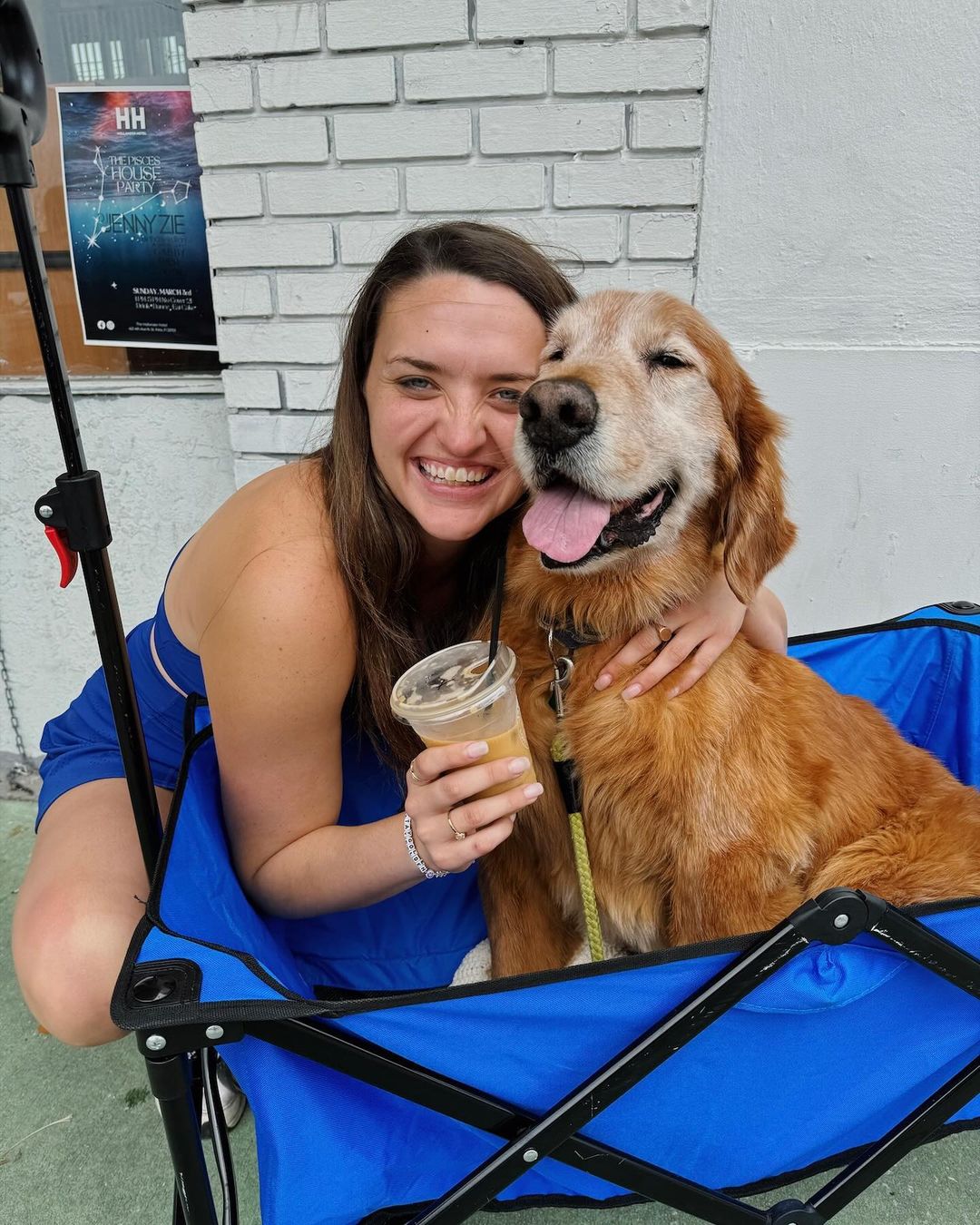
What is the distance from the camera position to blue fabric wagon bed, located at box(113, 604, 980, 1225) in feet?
3.15

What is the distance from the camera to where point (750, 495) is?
1539 mm

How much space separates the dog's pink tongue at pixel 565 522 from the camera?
4.60 ft

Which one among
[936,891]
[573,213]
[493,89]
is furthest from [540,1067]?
[493,89]

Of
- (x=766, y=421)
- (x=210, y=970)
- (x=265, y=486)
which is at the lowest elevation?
(x=210, y=970)

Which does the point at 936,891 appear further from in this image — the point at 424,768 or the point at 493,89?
the point at 493,89

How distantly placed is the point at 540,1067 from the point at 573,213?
2065 millimetres

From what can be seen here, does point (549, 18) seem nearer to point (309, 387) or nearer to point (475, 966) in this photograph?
point (309, 387)

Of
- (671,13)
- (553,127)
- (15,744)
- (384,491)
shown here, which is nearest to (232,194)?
(553,127)

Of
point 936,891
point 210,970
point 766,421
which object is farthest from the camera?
point 766,421

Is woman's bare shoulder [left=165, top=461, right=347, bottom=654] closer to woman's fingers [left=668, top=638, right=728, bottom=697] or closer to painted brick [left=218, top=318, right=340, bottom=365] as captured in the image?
woman's fingers [left=668, top=638, right=728, bottom=697]

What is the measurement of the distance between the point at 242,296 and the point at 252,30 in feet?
2.13

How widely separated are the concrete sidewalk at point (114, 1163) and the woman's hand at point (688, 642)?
0.98 meters

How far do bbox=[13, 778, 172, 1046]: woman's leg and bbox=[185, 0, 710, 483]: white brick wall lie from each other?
1122 mm

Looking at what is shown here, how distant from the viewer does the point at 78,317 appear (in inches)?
109
